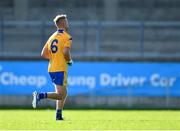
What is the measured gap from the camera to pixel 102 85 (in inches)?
815

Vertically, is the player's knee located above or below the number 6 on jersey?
below

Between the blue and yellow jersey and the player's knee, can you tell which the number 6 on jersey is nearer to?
the blue and yellow jersey

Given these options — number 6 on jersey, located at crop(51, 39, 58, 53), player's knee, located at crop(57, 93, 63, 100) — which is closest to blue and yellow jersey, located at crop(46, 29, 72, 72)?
number 6 on jersey, located at crop(51, 39, 58, 53)

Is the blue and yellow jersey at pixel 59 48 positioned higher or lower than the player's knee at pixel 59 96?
higher

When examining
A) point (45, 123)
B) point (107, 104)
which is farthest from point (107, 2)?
point (45, 123)

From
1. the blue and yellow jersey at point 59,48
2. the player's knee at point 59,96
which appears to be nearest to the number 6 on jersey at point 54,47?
the blue and yellow jersey at point 59,48

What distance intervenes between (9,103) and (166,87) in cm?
501

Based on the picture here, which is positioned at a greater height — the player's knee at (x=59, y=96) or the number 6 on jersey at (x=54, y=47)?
the number 6 on jersey at (x=54, y=47)

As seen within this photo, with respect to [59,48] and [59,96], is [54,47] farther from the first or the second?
[59,96]

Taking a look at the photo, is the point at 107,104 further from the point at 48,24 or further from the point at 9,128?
the point at 9,128

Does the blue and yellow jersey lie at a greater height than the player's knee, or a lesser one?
greater

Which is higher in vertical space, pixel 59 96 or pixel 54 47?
pixel 54 47

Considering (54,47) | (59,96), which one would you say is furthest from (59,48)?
(59,96)

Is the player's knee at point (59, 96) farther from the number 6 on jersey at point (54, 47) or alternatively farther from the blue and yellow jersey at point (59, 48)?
the number 6 on jersey at point (54, 47)
